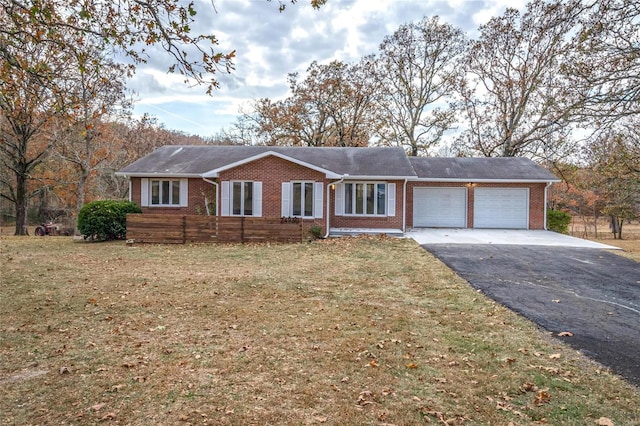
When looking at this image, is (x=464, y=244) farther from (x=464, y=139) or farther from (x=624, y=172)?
(x=464, y=139)

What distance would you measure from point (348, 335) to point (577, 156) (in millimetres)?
20347

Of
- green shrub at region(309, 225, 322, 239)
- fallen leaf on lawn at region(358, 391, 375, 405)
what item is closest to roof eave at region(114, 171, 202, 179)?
green shrub at region(309, 225, 322, 239)

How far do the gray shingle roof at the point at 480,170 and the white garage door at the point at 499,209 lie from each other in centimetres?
77

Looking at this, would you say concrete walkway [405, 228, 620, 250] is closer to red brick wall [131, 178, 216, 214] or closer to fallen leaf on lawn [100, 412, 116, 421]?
red brick wall [131, 178, 216, 214]

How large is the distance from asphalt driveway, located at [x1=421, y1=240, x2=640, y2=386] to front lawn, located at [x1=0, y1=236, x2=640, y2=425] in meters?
0.42

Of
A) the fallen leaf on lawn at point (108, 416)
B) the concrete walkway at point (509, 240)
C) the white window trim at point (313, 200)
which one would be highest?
the white window trim at point (313, 200)

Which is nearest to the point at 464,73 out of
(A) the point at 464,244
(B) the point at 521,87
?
(B) the point at 521,87

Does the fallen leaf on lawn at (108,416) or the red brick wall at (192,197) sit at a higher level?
the red brick wall at (192,197)

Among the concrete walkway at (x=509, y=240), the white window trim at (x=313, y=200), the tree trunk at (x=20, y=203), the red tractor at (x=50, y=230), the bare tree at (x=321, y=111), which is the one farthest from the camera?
the bare tree at (x=321, y=111)

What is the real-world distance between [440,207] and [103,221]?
15.5 meters

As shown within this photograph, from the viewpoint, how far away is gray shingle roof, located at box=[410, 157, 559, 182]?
20.0 meters

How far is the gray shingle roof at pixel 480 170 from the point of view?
19984 mm

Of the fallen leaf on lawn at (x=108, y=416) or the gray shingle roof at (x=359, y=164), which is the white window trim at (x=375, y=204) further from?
the fallen leaf on lawn at (x=108, y=416)

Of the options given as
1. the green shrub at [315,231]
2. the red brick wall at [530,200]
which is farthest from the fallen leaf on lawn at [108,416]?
the red brick wall at [530,200]
